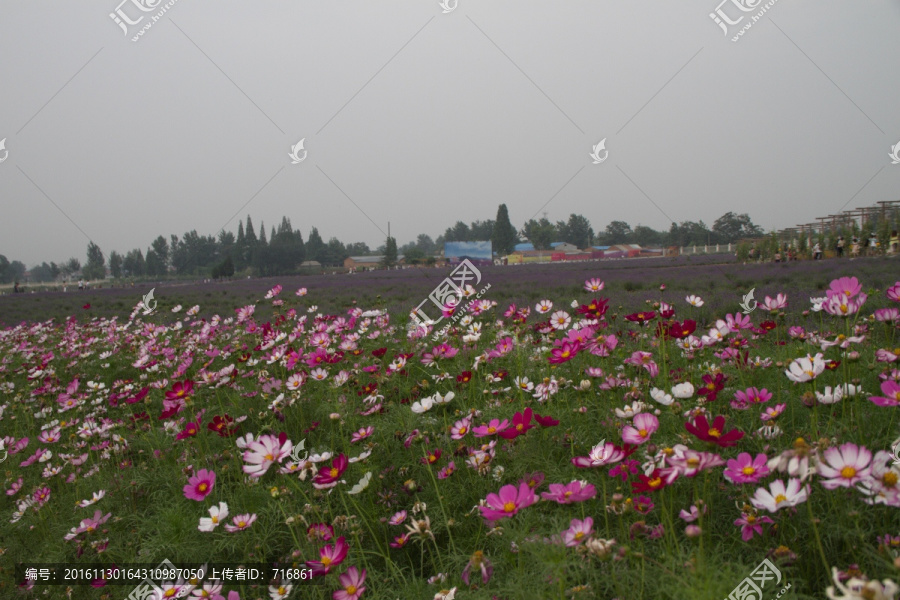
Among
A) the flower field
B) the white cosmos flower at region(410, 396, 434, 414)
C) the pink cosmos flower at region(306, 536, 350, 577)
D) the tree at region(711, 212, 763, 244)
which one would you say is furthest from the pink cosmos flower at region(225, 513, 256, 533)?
the tree at region(711, 212, 763, 244)

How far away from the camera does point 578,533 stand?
1047 millimetres

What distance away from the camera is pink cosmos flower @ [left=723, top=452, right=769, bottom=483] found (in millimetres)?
1026

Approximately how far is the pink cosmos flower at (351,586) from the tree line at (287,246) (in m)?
35.5

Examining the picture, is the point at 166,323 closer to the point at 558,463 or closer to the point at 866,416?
the point at 558,463

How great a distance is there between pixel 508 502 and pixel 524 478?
33 centimetres

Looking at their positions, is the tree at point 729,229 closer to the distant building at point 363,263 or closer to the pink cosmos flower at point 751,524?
the distant building at point 363,263

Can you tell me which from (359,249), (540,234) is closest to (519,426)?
(540,234)

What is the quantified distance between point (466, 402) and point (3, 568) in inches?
77.9

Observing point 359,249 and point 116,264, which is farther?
point 359,249

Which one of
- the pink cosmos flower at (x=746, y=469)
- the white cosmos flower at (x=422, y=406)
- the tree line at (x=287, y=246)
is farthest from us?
the tree line at (x=287, y=246)

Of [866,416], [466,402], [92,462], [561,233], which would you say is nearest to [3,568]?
[92,462]

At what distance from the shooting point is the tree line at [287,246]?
4834 cm
